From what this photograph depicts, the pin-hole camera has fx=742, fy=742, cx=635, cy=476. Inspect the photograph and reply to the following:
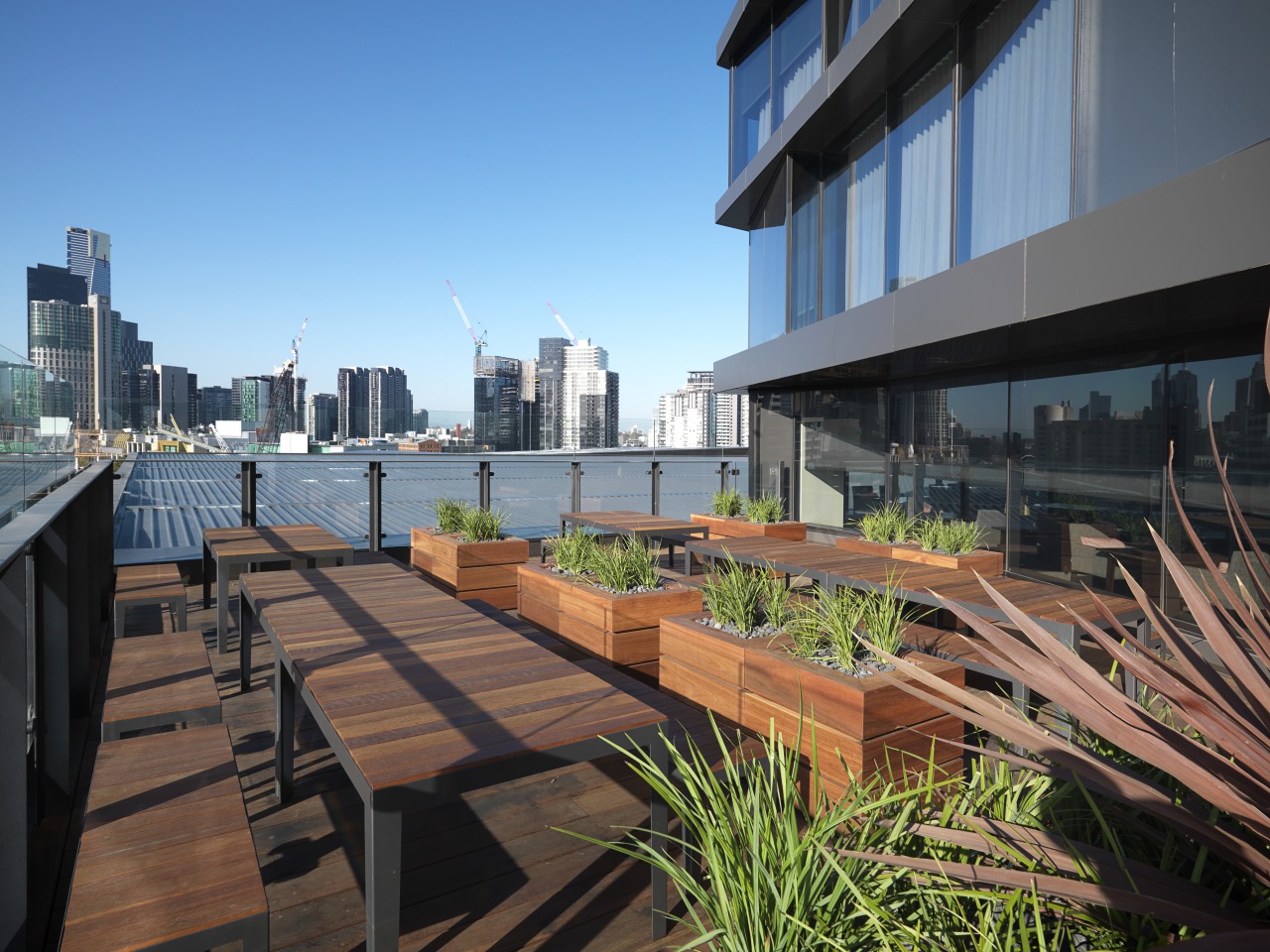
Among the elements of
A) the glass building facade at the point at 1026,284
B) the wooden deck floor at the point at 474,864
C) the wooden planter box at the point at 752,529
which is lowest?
the wooden deck floor at the point at 474,864

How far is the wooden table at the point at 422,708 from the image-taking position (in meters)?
1.70

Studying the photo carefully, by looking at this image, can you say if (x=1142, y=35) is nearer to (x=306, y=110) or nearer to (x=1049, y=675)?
(x=1049, y=675)

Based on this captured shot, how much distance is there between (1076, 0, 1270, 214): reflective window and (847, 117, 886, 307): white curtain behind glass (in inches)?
108

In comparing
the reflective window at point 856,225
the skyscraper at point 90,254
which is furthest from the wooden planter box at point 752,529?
the skyscraper at point 90,254

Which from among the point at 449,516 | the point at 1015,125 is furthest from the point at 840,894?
the point at 1015,125

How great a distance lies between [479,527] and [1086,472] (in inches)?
189

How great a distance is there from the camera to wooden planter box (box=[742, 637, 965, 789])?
2447 mm

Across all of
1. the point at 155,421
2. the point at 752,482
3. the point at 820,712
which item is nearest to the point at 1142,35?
the point at 820,712

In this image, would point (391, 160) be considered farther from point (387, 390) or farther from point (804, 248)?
point (387, 390)

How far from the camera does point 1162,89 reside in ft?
13.8

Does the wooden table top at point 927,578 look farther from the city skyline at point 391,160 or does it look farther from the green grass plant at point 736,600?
the city skyline at point 391,160

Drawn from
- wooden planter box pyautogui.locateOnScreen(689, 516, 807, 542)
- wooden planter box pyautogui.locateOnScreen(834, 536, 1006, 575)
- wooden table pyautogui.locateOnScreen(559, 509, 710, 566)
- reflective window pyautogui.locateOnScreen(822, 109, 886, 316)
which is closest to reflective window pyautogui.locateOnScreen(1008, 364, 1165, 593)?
wooden planter box pyautogui.locateOnScreen(834, 536, 1006, 575)

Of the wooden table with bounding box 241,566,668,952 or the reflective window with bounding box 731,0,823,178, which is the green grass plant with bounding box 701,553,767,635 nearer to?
the wooden table with bounding box 241,566,668,952

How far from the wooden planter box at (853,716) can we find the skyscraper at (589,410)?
22.3 metres
